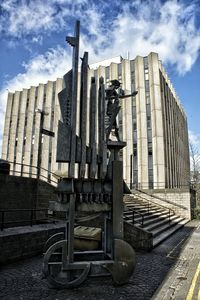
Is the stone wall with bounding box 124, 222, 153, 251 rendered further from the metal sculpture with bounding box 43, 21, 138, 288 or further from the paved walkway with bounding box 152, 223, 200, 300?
the metal sculpture with bounding box 43, 21, 138, 288

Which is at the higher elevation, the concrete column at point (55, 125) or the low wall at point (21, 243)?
the concrete column at point (55, 125)

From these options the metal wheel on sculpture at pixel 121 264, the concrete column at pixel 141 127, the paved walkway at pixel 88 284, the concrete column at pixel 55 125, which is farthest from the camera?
the concrete column at pixel 55 125

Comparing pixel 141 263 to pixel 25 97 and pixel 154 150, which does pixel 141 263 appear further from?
pixel 25 97

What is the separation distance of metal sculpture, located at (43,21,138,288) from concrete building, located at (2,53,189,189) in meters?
20.7

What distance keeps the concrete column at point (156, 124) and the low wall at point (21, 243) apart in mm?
20830

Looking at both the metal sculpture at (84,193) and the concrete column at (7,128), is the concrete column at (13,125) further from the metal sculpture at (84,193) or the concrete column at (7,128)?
the metal sculpture at (84,193)

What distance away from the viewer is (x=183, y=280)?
6.34 metres

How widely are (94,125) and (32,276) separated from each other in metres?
4.30

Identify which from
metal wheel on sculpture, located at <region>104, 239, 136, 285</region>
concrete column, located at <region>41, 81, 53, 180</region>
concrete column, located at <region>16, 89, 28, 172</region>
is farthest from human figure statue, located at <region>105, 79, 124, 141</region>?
concrete column, located at <region>16, 89, 28, 172</region>

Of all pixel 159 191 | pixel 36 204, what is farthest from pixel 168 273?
pixel 159 191

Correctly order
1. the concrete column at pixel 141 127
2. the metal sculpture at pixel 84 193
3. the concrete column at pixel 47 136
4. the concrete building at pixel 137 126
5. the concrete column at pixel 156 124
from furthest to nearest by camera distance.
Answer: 1. the concrete column at pixel 47 136
2. the concrete building at pixel 137 126
3. the concrete column at pixel 141 127
4. the concrete column at pixel 156 124
5. the metal sculpture at pixel 84 193

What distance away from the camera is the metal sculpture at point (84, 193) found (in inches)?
227

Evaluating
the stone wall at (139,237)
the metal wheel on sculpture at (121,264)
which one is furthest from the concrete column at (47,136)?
the metal wheel on sculpture at (121,264)

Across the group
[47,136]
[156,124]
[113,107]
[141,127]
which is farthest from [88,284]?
[47,136]
